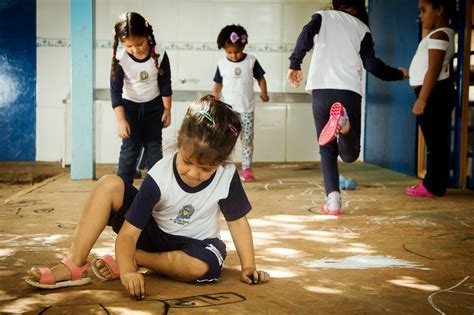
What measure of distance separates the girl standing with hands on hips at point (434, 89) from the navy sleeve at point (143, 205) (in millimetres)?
3292

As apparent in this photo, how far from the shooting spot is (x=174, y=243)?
9.08ft

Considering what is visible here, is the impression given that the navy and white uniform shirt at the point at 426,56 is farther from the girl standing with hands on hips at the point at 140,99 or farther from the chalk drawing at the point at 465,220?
the girl standing with hands on hips at the point at 140,99

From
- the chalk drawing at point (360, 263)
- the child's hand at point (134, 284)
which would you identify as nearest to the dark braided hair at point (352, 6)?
the chalk drawing at point (360, 263)

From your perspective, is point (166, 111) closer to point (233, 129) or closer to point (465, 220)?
point (465, 220)

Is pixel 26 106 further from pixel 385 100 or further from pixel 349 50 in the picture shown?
pixel 349 50

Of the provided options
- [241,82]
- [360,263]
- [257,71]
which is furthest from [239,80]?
[360,263]

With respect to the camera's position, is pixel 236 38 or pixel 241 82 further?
pixel 241 82

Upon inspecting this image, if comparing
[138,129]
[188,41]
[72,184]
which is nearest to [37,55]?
[188,41]

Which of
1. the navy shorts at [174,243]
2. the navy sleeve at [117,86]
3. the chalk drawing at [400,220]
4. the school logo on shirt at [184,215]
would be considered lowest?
the chalk drawing at [400,220]

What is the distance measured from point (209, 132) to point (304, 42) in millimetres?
2145

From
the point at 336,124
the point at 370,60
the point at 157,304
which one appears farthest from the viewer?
the point at 370,60

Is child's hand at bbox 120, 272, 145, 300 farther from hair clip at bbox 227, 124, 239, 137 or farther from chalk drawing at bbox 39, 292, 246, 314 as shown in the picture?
hair clip at bbox 227, 124, 239, 137

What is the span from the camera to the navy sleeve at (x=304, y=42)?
4.46m

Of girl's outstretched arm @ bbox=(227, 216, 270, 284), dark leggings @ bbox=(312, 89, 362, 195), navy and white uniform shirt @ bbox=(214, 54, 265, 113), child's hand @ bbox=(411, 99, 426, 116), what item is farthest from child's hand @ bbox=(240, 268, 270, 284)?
navy and white uniform shirt @ bbox=(214, 54, 265, 113)
